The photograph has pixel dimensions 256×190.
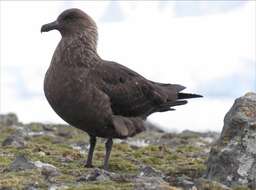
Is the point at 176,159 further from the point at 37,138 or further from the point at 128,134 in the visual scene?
the point at 37,138

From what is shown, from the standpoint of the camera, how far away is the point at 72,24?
13188 millimetres

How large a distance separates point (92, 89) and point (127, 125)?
3.40 ft

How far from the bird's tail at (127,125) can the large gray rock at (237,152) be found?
6.63 feet

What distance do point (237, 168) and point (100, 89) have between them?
295cm

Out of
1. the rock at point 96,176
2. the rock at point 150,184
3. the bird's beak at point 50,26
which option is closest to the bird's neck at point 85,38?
the bird's beak at point 50,26

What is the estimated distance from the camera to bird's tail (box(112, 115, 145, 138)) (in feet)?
40.5

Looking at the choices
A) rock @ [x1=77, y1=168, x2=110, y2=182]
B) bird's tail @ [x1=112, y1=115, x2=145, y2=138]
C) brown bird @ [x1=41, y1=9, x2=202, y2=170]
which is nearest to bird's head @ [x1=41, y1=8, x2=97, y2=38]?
brown bird @ [x1=41, y1=9, x2=202, y2=170]

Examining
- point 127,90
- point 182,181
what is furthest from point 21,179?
point 127,90

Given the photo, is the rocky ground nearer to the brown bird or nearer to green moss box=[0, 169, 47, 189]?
green moss box=[0, 169, 47, 189]

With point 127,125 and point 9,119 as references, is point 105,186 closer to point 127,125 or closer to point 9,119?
point 127,125

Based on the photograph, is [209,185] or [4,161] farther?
[4,161]

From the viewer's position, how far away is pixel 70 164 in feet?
42.7

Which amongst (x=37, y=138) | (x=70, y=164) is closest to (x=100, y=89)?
(x=70, y=164)

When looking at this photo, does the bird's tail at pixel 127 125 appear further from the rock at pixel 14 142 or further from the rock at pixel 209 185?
the rock at pixel 14 142
